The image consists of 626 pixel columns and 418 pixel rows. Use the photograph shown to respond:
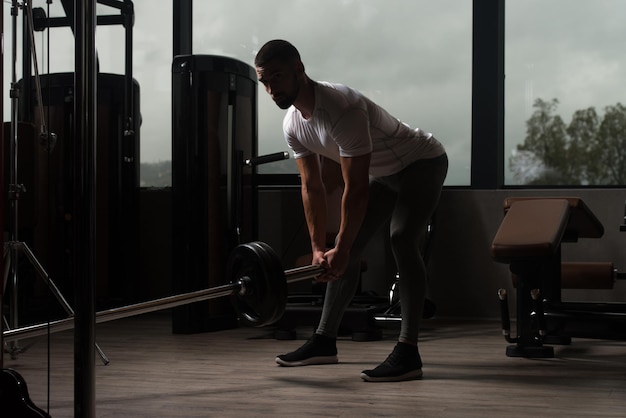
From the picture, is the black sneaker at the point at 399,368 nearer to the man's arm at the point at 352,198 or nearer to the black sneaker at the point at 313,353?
the black sneaker at the point at 313,353

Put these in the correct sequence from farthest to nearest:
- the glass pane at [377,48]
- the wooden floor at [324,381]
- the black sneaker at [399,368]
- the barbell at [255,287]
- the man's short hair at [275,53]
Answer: the glass pane at [377,48] < the black sneaker at [399,368] < the man's short hair at [275,53] < the wooden floor at [324,381] < the barbell at [255,287]

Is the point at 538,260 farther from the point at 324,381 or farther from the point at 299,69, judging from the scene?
the point at 299,69

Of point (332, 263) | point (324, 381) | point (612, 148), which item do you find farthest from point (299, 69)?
point (612, 148)

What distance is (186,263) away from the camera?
4148mm

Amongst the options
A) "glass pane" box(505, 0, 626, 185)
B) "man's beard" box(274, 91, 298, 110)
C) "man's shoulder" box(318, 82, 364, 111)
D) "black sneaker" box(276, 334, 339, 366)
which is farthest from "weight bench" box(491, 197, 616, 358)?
"glass pane" box(505, 0, 626, 185)

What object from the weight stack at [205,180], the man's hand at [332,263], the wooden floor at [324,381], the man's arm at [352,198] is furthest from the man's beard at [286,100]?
the weight stack at [205,180]

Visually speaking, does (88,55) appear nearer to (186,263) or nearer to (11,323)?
(11,323)

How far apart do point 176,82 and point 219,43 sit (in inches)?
44.9

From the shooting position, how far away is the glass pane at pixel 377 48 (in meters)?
4.96

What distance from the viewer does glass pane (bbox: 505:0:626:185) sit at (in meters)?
4.70

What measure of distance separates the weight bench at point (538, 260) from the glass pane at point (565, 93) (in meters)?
1.21

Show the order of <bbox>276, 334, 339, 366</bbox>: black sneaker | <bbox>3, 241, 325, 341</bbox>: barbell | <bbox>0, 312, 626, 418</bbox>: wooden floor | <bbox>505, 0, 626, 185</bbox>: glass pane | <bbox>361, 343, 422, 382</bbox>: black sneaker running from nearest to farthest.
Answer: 1. <bbox>3, 241, 325, 341</bbox>: barbell
2. <bbox>0, 312, 626, 418</bbox>: wooden floor
3. <bbox>361, 343, 422, 382</bbox>: black sneaker
4. <bbox>276, 334, 339, 366</bbox>: black sneaker
5. <bbox>505, 0, 626, 185</bbox>: glass pane

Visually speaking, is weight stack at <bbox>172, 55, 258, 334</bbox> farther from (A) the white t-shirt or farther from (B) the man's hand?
(B) the man's hand

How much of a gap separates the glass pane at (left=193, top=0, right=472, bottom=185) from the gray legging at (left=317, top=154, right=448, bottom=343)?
6.77 feet
